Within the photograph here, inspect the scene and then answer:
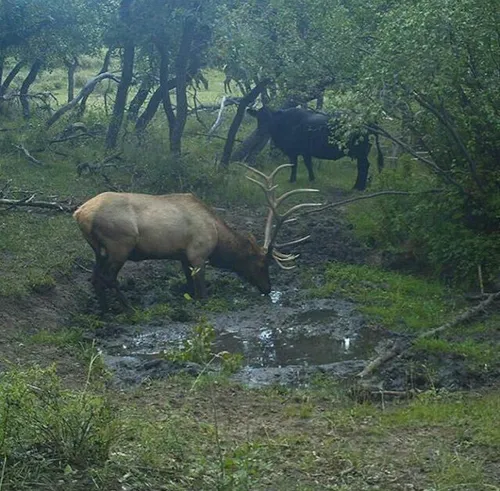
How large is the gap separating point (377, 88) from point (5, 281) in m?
4.72

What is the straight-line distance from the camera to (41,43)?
782 inches

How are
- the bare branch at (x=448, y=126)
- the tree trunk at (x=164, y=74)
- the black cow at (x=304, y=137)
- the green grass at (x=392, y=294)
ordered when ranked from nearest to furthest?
the green grass at (x=392, y=294) < the bare branch at (x=448, y=126) < the tree trunk at (x=164, y=74) < the black cow at (x=304, y=137)

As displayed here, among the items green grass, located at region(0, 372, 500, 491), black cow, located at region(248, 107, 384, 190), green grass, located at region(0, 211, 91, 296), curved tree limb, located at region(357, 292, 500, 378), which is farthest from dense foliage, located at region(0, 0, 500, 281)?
green grass, located at region(0, 372, 500, 491)

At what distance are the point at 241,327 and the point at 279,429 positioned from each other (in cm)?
443

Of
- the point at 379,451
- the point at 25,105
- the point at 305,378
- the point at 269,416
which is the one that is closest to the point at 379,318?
the point at 305,378

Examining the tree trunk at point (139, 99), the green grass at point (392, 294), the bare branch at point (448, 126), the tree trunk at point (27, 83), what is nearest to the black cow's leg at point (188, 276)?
the green grass at point (392, 294)

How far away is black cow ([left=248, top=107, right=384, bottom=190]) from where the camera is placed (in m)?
19.0

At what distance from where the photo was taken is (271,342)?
11273mm

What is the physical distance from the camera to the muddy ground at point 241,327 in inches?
378

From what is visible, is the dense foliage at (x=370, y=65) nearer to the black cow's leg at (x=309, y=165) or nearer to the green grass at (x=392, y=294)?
the green grass at (x=392, y=294)

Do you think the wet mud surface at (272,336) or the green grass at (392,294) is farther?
the green grass at (392,294)

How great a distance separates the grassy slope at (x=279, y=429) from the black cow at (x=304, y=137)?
237 inches

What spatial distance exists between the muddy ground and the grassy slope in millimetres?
210

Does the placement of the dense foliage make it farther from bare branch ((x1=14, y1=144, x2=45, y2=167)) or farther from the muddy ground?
bare branch ((x1=14, y1=144, x2=45, y2=167))
